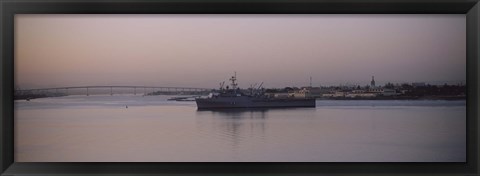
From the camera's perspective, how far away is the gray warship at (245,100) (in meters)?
2.85

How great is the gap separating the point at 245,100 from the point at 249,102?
2cm

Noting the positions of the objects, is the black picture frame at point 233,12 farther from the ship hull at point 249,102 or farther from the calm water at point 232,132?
the ship hull at point 249,102

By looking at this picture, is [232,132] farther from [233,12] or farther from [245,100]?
[233,12]

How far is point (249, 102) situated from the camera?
9.51 ft

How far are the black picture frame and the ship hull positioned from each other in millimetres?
391

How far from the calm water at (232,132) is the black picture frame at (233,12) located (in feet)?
0.41

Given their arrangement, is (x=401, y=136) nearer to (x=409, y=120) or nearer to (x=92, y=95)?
(x=409, y=120)

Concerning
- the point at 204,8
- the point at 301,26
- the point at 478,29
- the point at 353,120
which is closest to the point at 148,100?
the point at 204,8

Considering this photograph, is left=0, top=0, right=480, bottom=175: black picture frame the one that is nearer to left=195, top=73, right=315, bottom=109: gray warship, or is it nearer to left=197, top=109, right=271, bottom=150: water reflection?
left=197, top=109, right=271, bottom=150: water reflection

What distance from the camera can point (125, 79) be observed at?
9.36 feet

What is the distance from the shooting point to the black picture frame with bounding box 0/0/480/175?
8.20 feet

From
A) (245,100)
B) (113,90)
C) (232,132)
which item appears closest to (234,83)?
(245,100)

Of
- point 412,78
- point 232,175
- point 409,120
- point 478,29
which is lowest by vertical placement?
point 232,175

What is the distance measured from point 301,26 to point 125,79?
973 millimetres
